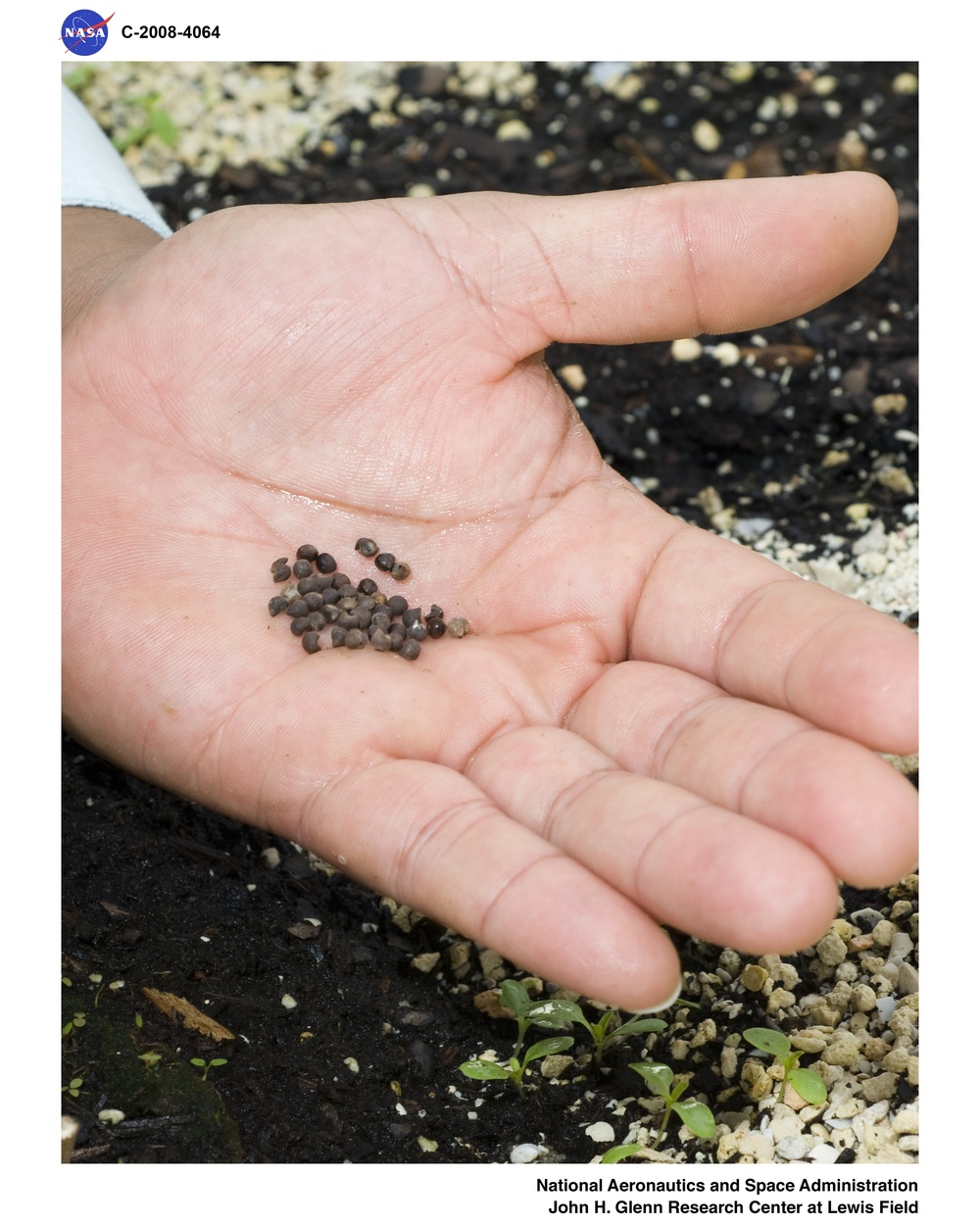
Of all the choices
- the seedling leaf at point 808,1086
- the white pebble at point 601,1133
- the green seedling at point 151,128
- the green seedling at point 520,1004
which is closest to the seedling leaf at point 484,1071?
the green seedling at point 520,1004

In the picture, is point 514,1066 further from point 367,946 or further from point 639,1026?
point 367,946

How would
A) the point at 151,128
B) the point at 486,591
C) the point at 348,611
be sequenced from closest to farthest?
the point at 348,611, the point at 486,591, the point at 151,128

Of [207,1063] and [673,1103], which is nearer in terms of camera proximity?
[673,1103]

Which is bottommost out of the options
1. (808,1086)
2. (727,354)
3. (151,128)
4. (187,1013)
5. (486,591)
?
(808,1086)

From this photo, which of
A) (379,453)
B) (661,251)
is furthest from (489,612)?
(661,251)

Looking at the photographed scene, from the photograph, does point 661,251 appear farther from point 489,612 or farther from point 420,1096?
point 420,1096

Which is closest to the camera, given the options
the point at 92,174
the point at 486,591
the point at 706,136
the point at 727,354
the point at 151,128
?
the point at 486,591
